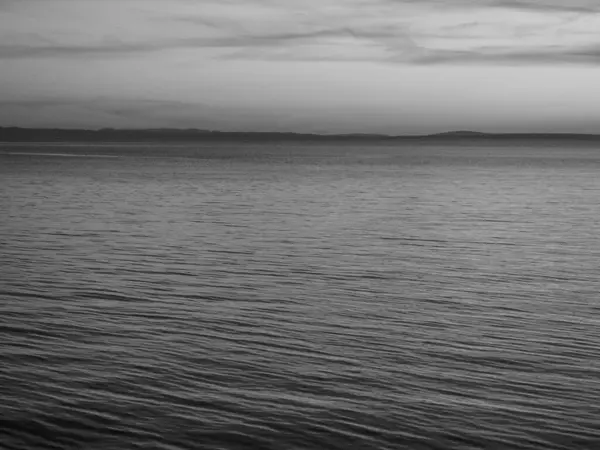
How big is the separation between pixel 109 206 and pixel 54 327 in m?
35.8

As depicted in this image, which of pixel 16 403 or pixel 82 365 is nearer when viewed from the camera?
pixel 16 403

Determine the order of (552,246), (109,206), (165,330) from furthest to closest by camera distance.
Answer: (109,206) < (552,246) < (165,330)

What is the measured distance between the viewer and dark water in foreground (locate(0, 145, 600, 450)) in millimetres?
12969

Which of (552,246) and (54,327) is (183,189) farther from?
(54,327)

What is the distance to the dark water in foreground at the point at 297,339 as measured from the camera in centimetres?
1297

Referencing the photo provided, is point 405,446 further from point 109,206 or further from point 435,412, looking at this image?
point 109,206

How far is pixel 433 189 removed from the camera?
80125 mm

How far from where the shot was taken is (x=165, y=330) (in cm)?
1873

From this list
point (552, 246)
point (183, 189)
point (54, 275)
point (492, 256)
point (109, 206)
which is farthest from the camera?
point (183, 189)

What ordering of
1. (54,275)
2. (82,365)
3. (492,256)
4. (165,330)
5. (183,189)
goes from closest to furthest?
1. (82,365)
2. (165,330)
3. (54,275)
4. (492,256)
5. (183,189)

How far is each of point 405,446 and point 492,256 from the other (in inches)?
801

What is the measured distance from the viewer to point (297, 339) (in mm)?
18094

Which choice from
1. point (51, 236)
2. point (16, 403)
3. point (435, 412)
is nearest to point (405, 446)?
point (435, 412)

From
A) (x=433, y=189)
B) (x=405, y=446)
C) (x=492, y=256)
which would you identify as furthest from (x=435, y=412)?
(x=433, y=189)
